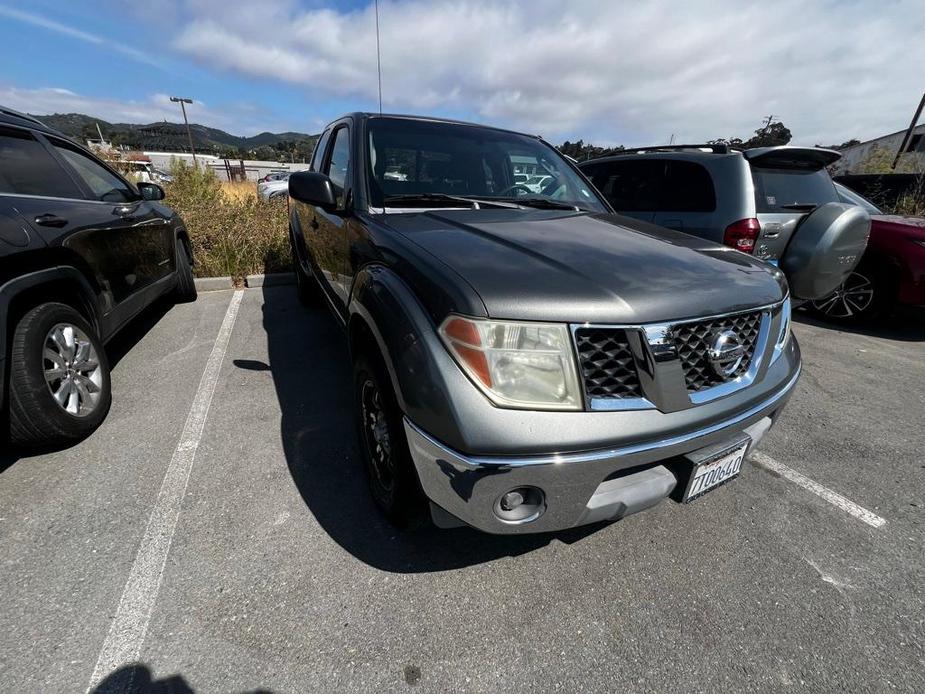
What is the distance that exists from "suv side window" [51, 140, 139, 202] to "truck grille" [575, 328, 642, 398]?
3748mm

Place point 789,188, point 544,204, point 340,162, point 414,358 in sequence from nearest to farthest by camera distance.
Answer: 1. point 414,358
2. point 544,204
3. point 340,162
4. point 789,188

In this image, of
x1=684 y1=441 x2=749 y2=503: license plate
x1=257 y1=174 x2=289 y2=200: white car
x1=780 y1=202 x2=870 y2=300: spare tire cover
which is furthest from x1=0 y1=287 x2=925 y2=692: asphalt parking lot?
x1=257 y1=174 x2=289 y2=200: white car

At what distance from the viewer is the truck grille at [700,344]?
1400 millimetres

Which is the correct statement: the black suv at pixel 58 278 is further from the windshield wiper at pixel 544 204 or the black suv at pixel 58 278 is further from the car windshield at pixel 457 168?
the windshield wiper at pixel 544 204

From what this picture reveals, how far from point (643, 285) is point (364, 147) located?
1.75 meters

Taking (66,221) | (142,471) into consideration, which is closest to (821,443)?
(142,471)

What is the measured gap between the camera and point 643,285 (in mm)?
1408

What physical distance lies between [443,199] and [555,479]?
5.29ft

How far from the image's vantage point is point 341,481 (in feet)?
7.14

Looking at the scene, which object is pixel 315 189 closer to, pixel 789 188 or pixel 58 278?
pixel 58 278

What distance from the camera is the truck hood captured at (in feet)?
4.26

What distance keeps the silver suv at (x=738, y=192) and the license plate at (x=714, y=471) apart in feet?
8.69

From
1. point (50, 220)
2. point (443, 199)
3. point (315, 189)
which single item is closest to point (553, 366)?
point (443, 199)

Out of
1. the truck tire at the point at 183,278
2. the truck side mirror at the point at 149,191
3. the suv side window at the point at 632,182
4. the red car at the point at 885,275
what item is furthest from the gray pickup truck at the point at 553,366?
the red car at the point at 885,275
